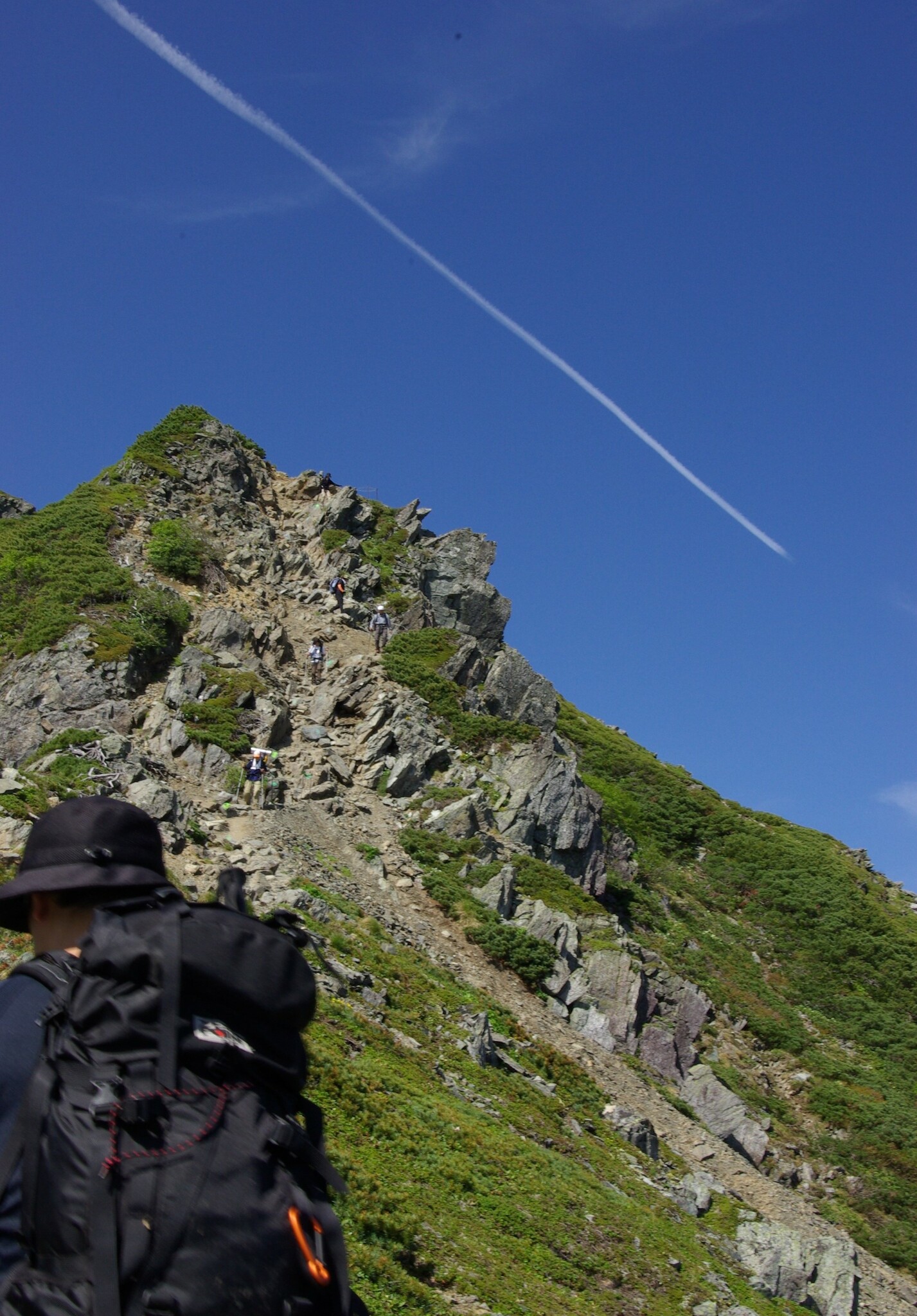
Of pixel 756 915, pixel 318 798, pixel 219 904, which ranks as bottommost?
pixel 219 904

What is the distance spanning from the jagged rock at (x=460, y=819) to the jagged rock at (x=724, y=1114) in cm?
823

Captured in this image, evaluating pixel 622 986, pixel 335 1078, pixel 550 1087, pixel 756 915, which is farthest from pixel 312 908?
pixel 756 915

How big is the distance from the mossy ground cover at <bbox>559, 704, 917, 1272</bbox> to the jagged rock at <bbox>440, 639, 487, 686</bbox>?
7.41m

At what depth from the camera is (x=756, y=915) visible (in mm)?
36781

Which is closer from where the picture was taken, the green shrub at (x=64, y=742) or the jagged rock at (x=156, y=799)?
the jagged rock at (x=156, y=799)

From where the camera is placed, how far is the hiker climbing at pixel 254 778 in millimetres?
24531

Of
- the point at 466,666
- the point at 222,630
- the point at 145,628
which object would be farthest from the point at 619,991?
the point at 145,628

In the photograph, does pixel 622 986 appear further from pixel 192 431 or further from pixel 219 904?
pixel 192 431

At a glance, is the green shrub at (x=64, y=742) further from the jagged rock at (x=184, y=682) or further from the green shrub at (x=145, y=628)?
the green shrub at (x=145, y=628)

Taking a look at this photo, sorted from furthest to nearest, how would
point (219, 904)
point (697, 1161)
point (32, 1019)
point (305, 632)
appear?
point (305, 632)
point (697, 1161)
point (219, 904)
point (32, 1019)

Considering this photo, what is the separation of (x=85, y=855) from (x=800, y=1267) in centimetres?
1974

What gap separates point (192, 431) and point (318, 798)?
2224cm

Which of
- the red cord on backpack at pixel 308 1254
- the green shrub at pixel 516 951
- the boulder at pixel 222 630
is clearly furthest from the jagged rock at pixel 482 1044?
the red cord on backpack at pixel 308 1254

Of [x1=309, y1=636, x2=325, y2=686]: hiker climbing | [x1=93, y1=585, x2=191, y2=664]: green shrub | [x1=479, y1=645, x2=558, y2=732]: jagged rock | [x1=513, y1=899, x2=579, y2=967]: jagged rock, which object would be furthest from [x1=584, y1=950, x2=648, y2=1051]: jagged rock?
[x1=93, y1=585, x2=191, y2=664]: green shrub
